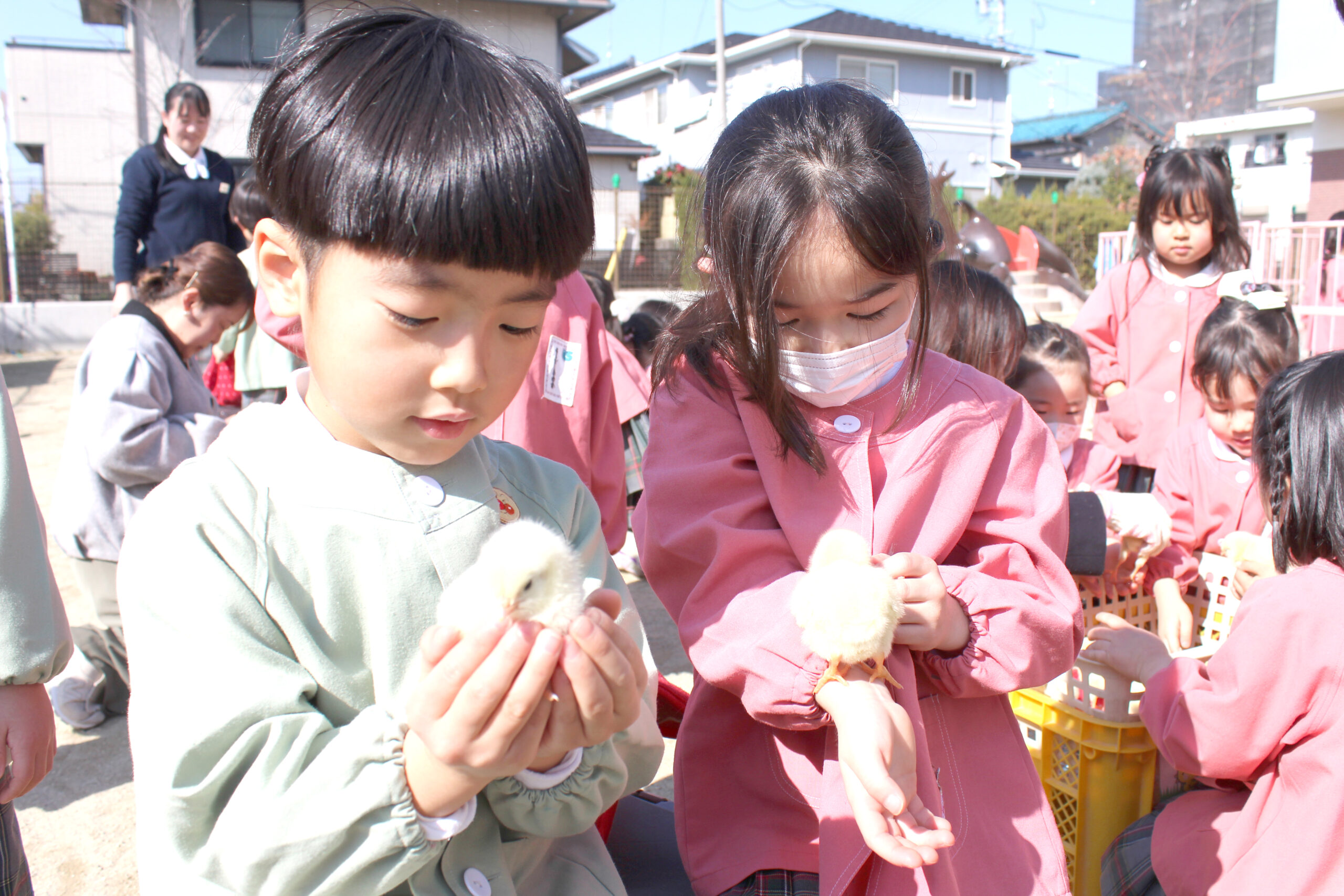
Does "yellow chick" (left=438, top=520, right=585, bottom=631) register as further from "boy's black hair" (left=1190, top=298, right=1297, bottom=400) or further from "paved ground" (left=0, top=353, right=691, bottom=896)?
"boy's black hair" (left=1190, top=298, right=1297, bottom=400)

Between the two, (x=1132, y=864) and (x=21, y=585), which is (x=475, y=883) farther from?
(x=1132, y=864)

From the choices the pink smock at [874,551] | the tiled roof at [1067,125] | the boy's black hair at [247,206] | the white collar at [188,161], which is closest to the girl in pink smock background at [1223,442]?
the pink smock at [874,551]

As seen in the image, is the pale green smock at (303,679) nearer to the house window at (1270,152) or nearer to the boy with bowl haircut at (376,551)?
the boy with bowl haircut at (376,551)

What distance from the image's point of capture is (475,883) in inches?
51.7

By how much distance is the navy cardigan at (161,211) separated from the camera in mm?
6555

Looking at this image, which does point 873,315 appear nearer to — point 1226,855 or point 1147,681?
point 1147,681

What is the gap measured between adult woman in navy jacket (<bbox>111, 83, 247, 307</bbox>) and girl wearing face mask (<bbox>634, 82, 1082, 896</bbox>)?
234 inches

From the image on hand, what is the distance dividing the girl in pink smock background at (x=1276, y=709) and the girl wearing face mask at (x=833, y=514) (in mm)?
465

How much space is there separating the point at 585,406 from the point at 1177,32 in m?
53.6

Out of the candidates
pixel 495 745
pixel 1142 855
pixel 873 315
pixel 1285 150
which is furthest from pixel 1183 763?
pixel 1285 150

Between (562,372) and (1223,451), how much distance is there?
256cm

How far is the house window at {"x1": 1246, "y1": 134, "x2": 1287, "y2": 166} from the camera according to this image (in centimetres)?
2746

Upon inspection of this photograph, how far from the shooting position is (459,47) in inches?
51.8

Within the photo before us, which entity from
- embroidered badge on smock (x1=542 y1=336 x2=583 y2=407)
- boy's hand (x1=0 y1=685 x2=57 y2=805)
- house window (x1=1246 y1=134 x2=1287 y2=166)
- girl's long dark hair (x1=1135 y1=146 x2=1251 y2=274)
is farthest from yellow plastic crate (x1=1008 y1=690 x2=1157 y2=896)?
house window (x1=1246 y1=134 x2=1287 y2=166)
